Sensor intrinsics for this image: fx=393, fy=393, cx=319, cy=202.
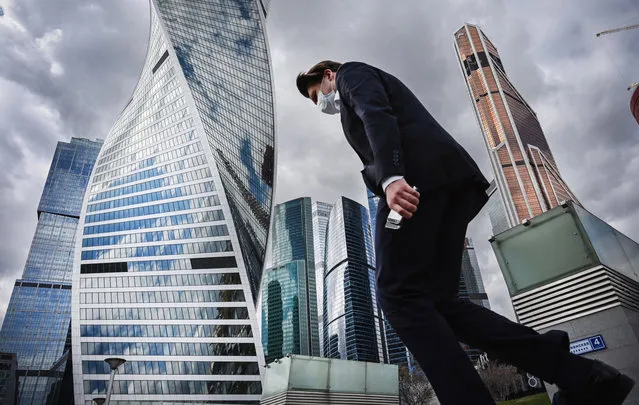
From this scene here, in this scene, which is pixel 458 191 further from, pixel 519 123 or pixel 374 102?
pixel 519 123

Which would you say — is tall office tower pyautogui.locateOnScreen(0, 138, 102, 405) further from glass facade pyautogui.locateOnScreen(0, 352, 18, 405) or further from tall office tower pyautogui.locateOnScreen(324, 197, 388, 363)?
tall office tower pyautogui.locateOnScreen(324, 197, 388, 363)

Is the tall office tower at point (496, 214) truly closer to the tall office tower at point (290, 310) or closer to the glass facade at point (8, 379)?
the tall office tower at point (290, 310)

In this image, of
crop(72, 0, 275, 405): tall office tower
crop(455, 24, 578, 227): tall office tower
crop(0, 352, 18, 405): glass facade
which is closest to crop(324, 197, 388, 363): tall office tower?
crop(455, 24, 578, 227): tall office tower

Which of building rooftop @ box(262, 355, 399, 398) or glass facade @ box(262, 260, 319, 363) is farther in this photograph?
glass facade @ box(262, 260, 319, 363)

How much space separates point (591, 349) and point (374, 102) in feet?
23.3

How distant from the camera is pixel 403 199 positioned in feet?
5.61

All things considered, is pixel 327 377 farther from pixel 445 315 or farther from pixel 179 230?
pixel 179 230

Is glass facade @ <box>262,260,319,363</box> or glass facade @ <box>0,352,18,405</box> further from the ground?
glass facade @ <box>262,260,319,363</box>

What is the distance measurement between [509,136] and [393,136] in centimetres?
14300

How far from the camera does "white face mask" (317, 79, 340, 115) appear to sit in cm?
256

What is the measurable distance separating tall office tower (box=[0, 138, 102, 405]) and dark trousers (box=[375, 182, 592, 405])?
494 ft

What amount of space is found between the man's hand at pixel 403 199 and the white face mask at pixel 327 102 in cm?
94

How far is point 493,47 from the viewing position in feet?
507

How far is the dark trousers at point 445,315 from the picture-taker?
1579mm
